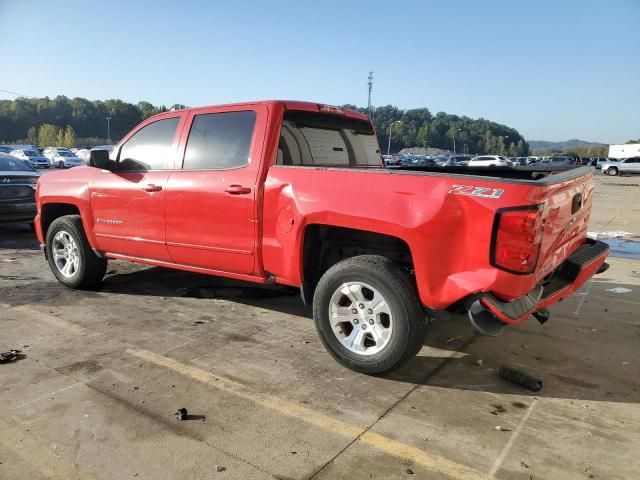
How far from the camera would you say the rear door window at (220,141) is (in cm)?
434

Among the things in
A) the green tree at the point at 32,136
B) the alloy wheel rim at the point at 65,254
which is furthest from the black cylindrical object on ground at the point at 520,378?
the green tree at the point at 32,136

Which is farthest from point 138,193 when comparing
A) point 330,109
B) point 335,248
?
point 335,248

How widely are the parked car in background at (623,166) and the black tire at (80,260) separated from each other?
154ft

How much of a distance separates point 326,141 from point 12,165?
25.7ft

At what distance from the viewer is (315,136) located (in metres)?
4.78

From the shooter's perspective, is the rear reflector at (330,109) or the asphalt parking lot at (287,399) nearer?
the asphalt parking lot at (287,399)

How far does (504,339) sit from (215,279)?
344cm

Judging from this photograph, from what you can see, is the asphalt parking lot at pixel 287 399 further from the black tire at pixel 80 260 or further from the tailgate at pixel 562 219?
the tailgate at pixel 562 219

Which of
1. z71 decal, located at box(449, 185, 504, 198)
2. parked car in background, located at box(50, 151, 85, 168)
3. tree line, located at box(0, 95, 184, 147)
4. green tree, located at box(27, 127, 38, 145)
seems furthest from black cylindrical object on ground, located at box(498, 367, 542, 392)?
green tree, located at box(27, 127, 38, 145)

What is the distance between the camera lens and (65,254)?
230 inches

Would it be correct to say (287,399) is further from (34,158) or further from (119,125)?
(119,125)

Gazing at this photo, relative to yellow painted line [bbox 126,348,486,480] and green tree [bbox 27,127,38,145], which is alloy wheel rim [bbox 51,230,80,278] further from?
green tree [bbox 27,127,38,145]

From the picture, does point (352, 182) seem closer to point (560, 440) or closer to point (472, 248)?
point (472, 248)

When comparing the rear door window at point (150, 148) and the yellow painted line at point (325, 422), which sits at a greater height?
the rear door window at point (150, 148)
